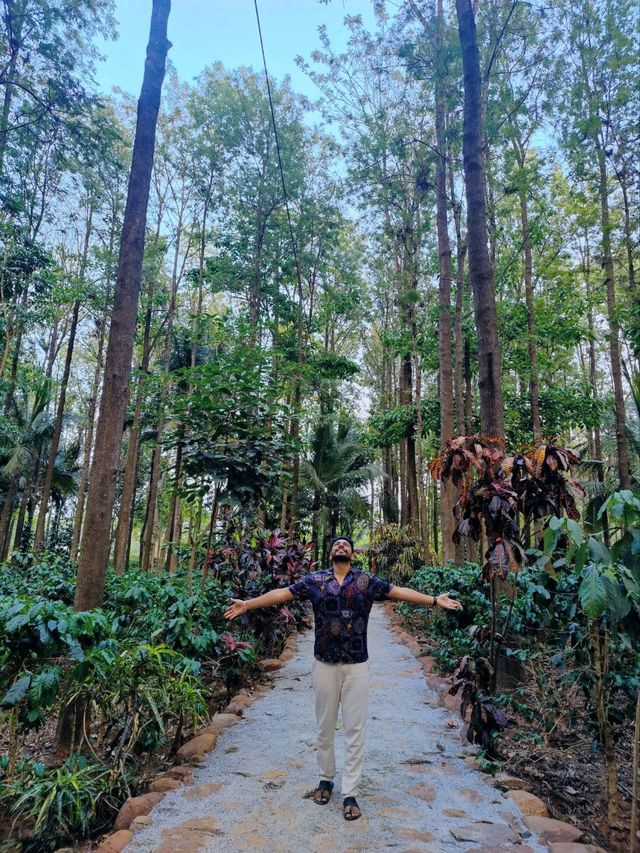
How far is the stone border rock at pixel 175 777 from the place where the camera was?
234cm

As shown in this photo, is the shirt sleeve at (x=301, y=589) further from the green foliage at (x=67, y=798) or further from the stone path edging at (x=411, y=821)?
the green foliage at (x=67, y=798)

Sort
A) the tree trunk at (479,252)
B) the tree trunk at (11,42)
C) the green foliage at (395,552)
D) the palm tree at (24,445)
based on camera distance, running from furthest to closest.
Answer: the palm tree at (24,445) < the green foliage at (395,552) < the tree trunk at (11,42) < the tree trunk at (479,252)

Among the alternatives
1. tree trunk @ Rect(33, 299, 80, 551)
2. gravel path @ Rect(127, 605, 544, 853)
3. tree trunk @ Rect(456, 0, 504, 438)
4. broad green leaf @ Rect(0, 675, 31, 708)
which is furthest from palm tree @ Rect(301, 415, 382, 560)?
broad green leaf @ Rect(0, 675, 31, 708)

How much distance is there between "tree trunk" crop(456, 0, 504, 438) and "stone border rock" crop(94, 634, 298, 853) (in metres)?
3.25

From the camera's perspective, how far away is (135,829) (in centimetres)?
241

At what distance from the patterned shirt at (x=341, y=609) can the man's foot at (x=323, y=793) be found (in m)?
0.65

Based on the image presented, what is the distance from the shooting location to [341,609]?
2838mm

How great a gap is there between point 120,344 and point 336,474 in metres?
12.8

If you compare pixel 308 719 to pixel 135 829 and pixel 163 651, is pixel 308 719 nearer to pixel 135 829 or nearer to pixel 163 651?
pixel 163 651

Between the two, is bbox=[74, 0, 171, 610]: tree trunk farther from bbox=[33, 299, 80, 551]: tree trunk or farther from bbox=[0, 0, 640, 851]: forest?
bbox=[33, 299, 80, 551]: tree trunk

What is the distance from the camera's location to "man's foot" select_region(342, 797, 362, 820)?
2528 millimetres

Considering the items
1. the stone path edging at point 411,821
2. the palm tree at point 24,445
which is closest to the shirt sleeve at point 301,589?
the stone path edging at point 411,821

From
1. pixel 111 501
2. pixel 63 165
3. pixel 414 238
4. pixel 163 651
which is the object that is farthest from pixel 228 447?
pixel 414 238

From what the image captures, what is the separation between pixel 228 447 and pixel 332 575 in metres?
2.66
